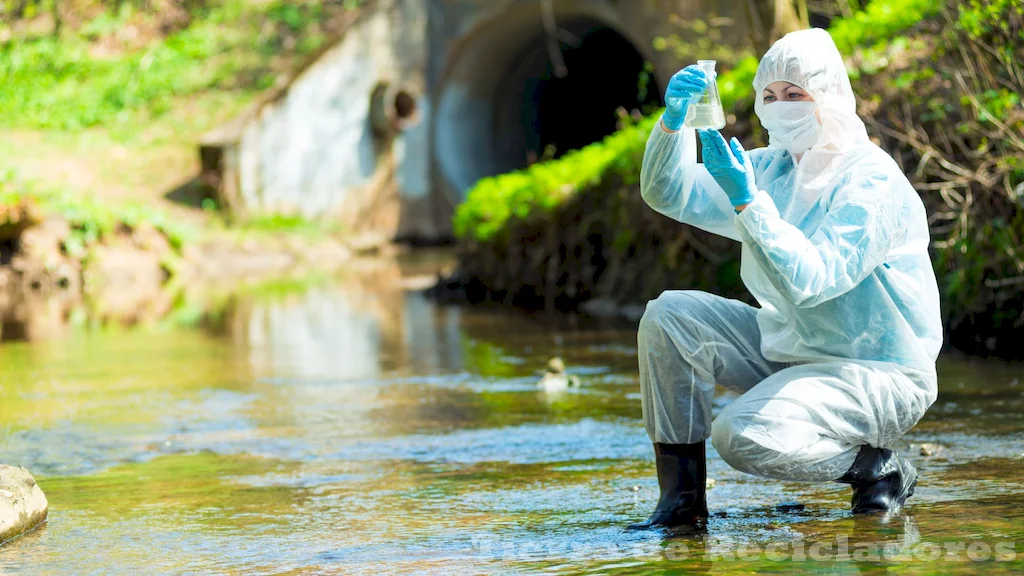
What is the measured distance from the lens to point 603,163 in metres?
12.1

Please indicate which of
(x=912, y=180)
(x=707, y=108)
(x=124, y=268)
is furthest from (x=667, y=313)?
(x=124, y=268)

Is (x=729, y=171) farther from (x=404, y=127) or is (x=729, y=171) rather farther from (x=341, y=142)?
(x=404, y=127)

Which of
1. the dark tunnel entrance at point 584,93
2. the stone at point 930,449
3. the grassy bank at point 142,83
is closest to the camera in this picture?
the stone at point 930,449

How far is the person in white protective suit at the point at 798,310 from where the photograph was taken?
3967mm

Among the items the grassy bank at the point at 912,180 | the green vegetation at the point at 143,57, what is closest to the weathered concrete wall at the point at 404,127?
the green vegetation at the point at 143,57

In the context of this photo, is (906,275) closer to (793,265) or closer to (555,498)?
(793,265)

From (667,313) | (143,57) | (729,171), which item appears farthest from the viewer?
(143,57)

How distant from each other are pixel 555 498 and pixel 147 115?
70.4 feet

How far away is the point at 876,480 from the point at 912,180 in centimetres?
486

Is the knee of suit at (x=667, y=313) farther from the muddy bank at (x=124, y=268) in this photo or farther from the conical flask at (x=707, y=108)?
the muddy bank at (x=124, y=268)

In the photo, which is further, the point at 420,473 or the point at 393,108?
the point at 393,108

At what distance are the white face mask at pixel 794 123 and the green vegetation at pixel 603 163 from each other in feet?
16.2

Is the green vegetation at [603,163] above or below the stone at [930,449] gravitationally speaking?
above

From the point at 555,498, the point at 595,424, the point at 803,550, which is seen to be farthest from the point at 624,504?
the point at 595,424
